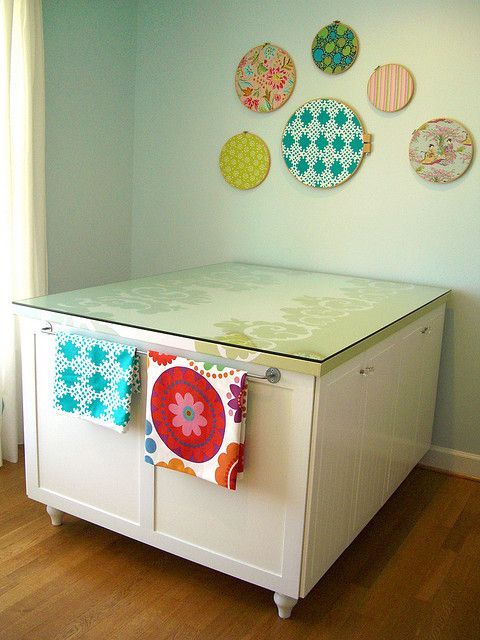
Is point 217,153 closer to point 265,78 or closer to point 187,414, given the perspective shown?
point 265,78

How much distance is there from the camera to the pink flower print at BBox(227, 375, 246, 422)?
1879mm

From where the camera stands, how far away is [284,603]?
2.03m

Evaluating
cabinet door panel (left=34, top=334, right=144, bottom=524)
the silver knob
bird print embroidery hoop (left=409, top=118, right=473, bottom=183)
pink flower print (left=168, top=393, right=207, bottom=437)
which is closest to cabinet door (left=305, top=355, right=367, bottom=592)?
the silver knob

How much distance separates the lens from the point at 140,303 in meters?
2.38

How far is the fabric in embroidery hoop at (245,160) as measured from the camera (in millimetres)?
3342

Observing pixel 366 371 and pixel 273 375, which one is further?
pixel 366 371

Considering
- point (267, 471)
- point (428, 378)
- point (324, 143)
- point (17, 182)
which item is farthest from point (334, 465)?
point (17, 182)

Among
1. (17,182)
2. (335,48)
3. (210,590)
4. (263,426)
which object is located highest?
(335,48)

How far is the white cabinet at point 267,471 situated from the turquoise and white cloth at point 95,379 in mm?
58

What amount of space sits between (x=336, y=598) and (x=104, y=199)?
226cm

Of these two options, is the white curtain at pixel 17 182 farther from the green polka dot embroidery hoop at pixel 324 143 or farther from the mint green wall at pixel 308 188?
the green polka dot embroidery hoop at pixel 324 143

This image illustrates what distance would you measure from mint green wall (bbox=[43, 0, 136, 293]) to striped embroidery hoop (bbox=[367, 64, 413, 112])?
1.30 meters

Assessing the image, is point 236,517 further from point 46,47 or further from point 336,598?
point 46,47

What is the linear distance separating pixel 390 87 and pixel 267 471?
1.84 meters
